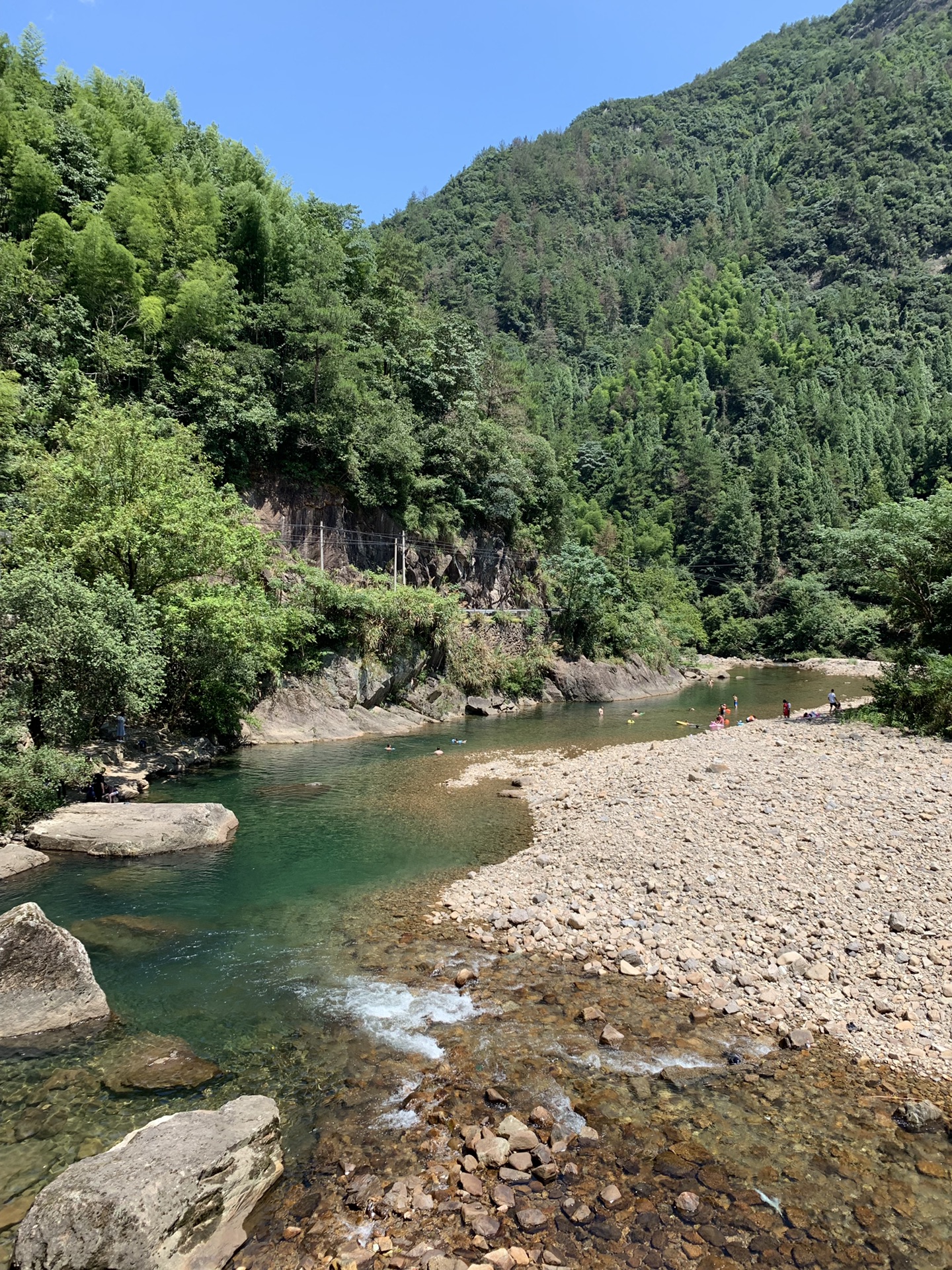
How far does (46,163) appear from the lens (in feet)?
117

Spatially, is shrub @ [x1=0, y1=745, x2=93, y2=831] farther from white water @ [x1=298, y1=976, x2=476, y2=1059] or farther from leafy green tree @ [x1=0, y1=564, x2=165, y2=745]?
white water @ [x1=298, y1=976, x2=476, y2=1059]

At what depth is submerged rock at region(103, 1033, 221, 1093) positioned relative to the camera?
26.0ft

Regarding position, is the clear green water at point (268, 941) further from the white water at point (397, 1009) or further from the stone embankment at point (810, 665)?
the stone embankment at point (810, 665)

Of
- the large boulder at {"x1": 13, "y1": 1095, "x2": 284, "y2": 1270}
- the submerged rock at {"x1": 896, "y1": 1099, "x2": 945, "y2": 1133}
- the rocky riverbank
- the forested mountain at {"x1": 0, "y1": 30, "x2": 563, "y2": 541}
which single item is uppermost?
the forested mountain at {"x1": 0, "y1": 30, "x2": 563, "y2": 541}

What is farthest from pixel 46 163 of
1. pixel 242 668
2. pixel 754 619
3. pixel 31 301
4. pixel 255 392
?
pixel 754 619

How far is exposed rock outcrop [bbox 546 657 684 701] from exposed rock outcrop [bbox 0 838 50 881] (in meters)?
34.9

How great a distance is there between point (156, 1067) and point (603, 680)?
41395 mm

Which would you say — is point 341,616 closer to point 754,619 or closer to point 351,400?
point 351,400

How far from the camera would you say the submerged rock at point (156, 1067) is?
26.0 feet

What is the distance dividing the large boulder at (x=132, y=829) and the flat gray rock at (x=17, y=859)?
66cm

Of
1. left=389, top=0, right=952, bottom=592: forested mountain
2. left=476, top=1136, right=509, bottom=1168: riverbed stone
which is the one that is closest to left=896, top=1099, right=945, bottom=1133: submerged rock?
left=476, top=1136, right=509, bottom=1168: riverbed stone

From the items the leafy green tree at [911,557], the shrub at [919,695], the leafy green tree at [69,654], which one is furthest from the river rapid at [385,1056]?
the leafy green tree at [911,557]

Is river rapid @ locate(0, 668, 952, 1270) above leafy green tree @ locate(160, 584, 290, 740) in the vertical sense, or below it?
below

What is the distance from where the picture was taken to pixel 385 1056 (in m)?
8.48
